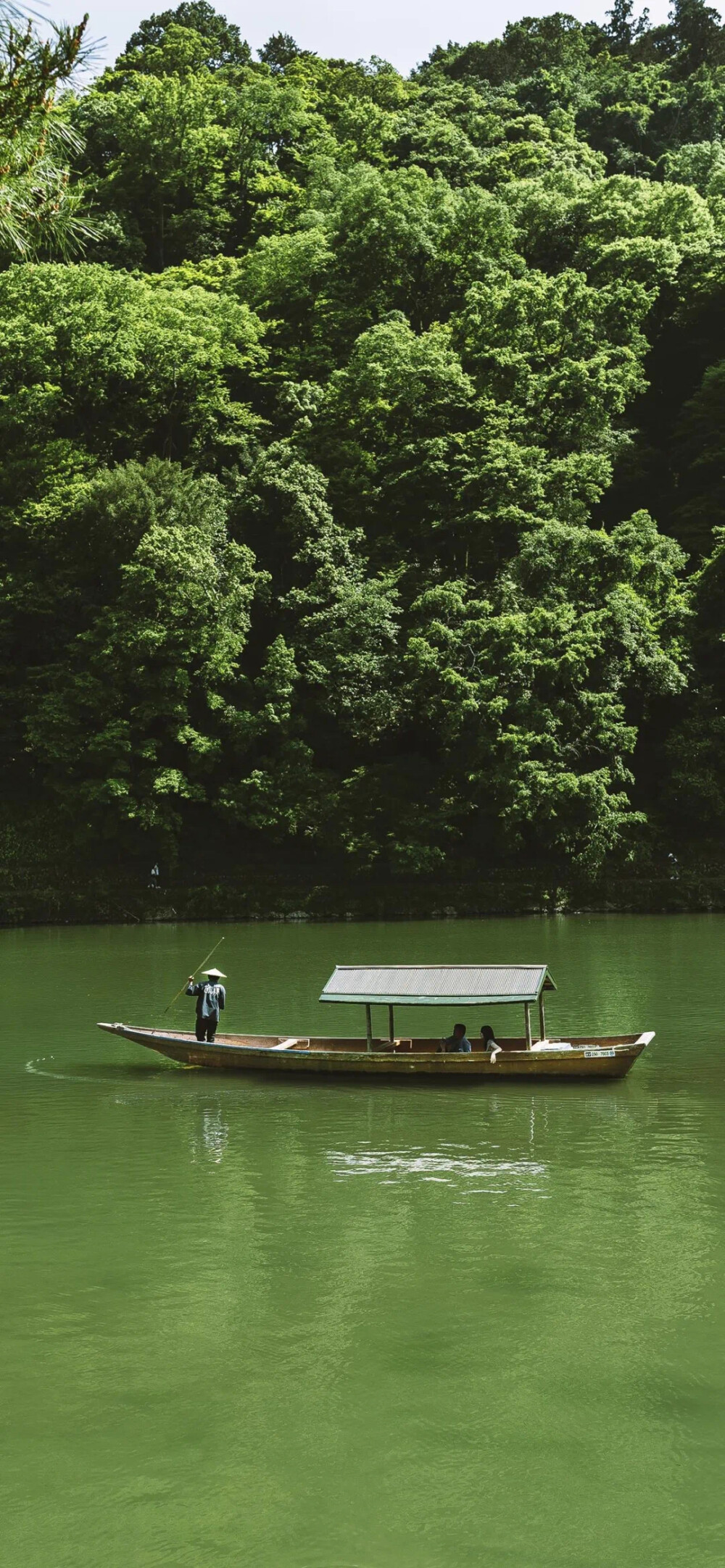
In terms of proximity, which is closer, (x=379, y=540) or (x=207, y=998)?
(x=207, y=998)

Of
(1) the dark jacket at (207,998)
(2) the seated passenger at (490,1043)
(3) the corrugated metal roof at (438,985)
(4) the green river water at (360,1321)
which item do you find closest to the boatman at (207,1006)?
(1) the dark jacket at (207,998)

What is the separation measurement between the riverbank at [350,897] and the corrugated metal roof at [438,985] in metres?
24.7

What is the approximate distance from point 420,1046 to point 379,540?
3489 cm

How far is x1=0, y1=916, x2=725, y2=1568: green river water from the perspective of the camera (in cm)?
738

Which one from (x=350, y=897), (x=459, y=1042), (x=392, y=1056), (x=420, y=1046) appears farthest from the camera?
(x=350, y=897)

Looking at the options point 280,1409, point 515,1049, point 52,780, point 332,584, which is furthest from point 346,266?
point 280,1409

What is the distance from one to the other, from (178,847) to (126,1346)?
3809 cm

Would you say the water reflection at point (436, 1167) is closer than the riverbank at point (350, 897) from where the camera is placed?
Yes

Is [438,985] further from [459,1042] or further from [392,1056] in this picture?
[392,1056]

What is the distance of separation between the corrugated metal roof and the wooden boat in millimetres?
11

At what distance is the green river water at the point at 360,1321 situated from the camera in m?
7.38

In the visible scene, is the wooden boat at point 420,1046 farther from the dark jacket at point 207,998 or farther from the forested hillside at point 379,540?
the forested hillside at point 379,540

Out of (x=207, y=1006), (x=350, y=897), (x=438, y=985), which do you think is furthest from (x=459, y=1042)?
(x=350, y=897)

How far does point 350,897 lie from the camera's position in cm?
4588
